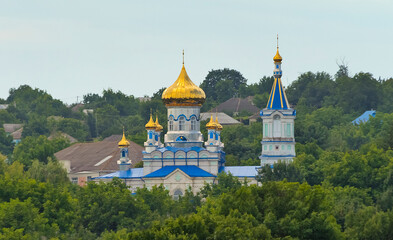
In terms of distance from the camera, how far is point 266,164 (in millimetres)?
76062

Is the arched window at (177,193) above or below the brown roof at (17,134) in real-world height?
below

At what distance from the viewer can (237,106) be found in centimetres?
13362

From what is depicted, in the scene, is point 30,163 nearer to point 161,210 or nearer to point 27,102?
point 161,210

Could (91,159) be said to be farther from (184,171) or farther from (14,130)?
(14,130)

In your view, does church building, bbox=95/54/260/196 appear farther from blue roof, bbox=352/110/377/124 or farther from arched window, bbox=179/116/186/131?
blue roof, bbox=352/110/377/124

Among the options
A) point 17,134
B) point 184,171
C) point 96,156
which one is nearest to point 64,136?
point 17,134

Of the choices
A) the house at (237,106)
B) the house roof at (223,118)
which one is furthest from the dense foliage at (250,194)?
the house at (237,106)

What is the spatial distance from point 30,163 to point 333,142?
1973cm

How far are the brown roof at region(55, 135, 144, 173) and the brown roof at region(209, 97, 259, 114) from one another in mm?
29915

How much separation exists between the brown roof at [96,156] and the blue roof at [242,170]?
13651 millimetres

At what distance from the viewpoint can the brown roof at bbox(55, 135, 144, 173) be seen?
93.9 m

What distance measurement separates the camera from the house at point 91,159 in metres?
93.4

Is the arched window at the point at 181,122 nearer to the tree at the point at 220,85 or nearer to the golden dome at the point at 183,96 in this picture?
the golden dome at the point at 183,96

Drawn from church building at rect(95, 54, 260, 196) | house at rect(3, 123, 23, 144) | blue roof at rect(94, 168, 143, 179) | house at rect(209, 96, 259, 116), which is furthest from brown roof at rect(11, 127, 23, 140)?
church building at rect(95, 54, 260, 196)
